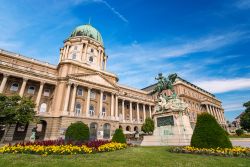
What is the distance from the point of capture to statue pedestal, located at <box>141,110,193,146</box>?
15422 mm

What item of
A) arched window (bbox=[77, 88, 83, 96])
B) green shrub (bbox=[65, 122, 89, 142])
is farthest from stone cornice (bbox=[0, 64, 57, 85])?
green shrub (bbox=[65, 122, 89, 142])

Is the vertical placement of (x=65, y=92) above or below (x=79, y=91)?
below

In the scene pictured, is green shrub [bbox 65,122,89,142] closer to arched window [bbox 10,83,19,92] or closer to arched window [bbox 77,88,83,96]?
arched window [bbox 77,88,83,96]

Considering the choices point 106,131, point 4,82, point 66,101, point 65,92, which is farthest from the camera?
point 106,131

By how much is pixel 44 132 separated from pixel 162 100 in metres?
29.0

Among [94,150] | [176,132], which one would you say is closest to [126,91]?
[176,132]

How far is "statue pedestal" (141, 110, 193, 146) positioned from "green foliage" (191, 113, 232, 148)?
189 inches

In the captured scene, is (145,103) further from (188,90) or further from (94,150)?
(94,150)

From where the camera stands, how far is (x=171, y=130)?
641 inches

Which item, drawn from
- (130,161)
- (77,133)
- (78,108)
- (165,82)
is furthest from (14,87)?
(130,161)

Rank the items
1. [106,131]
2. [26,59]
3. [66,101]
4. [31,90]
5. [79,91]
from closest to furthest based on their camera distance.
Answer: [66,101], [31,90], [26,59], [106,131], [79,91]

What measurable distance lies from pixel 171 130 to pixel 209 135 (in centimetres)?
638

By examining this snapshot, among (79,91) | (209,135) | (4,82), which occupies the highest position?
(79,91)

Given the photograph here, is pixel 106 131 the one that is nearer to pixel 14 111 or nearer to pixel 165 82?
pixel 14 111
